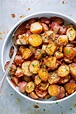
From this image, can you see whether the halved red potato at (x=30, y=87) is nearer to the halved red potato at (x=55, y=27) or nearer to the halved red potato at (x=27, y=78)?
the halved red potato at (x=27, y=78)

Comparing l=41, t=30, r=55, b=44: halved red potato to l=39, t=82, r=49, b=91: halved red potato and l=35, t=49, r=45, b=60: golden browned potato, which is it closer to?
l=35, t=49, r=45, b=60: golden browned potato

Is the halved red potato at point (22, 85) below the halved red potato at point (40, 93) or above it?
above

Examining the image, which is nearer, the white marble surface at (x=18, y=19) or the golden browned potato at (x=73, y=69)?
the golden browned potato at (x=73, y=69)

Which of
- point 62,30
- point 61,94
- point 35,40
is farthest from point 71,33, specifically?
point 61,94

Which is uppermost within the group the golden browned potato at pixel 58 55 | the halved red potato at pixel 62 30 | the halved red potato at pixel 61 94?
the halved red potato at pixel 62 30

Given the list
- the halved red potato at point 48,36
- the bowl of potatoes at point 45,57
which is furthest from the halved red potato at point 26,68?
the halved red potato at point 48,36

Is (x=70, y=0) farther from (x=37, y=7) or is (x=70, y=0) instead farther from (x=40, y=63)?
(x=40, y=63)

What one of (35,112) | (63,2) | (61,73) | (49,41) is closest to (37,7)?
(63,2)

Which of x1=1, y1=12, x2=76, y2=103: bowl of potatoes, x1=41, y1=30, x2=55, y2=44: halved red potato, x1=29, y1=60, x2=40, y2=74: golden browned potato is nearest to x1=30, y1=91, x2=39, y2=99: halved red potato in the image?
x1=1, y1=12, x2=76, y2=103: bowl of potatoes
